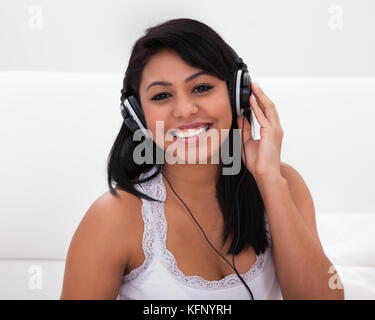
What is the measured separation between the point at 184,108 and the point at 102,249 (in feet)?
1.30

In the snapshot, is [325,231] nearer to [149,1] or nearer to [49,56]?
[149,1]

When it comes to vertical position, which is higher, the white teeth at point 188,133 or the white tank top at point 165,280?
the white teeth at point 188,133

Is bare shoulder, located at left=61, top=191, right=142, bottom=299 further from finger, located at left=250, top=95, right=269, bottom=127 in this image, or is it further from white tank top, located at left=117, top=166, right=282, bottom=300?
finger, located at left=250, top=95, right=269, bottom=127

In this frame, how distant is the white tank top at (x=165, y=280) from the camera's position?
104 cm

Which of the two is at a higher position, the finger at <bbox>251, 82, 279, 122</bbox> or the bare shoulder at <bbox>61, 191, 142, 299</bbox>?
the finger at <bbox>251, 82, 279, 122</bbox>

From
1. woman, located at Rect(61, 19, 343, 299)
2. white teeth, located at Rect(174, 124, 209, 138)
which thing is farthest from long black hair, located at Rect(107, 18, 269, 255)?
white teeth, located at Rect(174, 124, 209, 138)

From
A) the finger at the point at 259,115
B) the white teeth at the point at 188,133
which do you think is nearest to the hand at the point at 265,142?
the finger at the point at 259,115

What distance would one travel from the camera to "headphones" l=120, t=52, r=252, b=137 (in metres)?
1.03

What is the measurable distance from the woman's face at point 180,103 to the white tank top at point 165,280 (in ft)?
0.67

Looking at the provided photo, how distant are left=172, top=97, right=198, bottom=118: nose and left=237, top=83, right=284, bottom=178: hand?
0.58ft

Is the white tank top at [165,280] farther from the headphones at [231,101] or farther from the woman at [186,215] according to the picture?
the headphones at [231,101]

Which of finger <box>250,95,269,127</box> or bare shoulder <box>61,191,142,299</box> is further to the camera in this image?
finger <box>250,95,269,127</box>

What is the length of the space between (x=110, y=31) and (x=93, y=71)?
19cm

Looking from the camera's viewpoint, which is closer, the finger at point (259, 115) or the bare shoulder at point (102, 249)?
the bare shoulder at point (102, 249)
